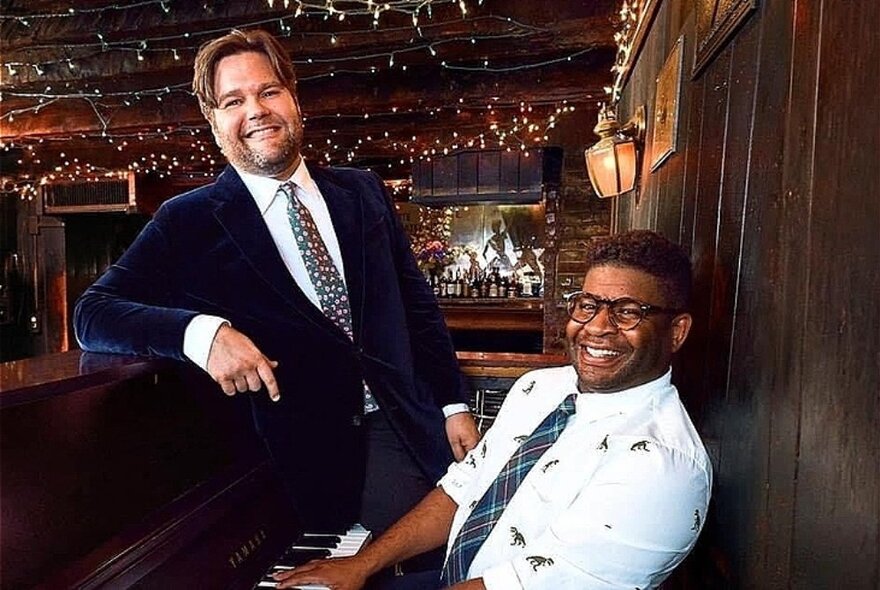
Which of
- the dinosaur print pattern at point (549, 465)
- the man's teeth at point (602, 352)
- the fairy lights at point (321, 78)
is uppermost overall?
the fairy lights at point (321, 78)

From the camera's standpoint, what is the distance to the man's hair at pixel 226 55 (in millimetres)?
1503

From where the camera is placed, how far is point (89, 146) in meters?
6.89

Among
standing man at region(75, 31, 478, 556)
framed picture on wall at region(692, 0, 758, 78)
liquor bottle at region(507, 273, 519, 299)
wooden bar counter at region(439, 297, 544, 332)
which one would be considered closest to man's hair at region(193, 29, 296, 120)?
standing man at region(75, 31, 478, 556)

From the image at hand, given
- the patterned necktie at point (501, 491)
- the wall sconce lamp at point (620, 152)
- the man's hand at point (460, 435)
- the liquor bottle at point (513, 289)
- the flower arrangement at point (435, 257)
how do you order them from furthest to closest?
the flower arrangement at point (435, 257)
the liquor bottle at point (513, 289)
the wall sconce lamp at point (620, 152)
the man's hand at point (460, 435)
the patterned necktie at point (501, 491)

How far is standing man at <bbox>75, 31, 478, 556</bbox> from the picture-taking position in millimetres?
1468

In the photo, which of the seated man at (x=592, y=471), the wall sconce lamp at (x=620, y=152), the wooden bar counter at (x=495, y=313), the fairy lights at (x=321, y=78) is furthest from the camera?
the wooden bar counter at (x=495, y=313)

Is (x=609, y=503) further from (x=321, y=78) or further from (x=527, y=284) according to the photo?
(x=527, y=284)

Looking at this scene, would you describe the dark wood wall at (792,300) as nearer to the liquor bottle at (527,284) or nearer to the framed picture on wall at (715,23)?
the framed picture on wall at (715,23)

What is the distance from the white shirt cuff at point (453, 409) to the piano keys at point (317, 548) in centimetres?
36

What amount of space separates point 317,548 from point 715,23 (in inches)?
53.5

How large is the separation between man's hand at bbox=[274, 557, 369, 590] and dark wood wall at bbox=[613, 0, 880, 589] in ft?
2.20

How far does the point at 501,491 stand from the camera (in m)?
1.29

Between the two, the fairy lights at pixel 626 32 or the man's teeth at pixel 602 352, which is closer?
the man's teeth at pixel 602 352

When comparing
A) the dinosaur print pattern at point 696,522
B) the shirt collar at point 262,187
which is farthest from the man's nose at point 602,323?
the shirt collar at point 262,187
